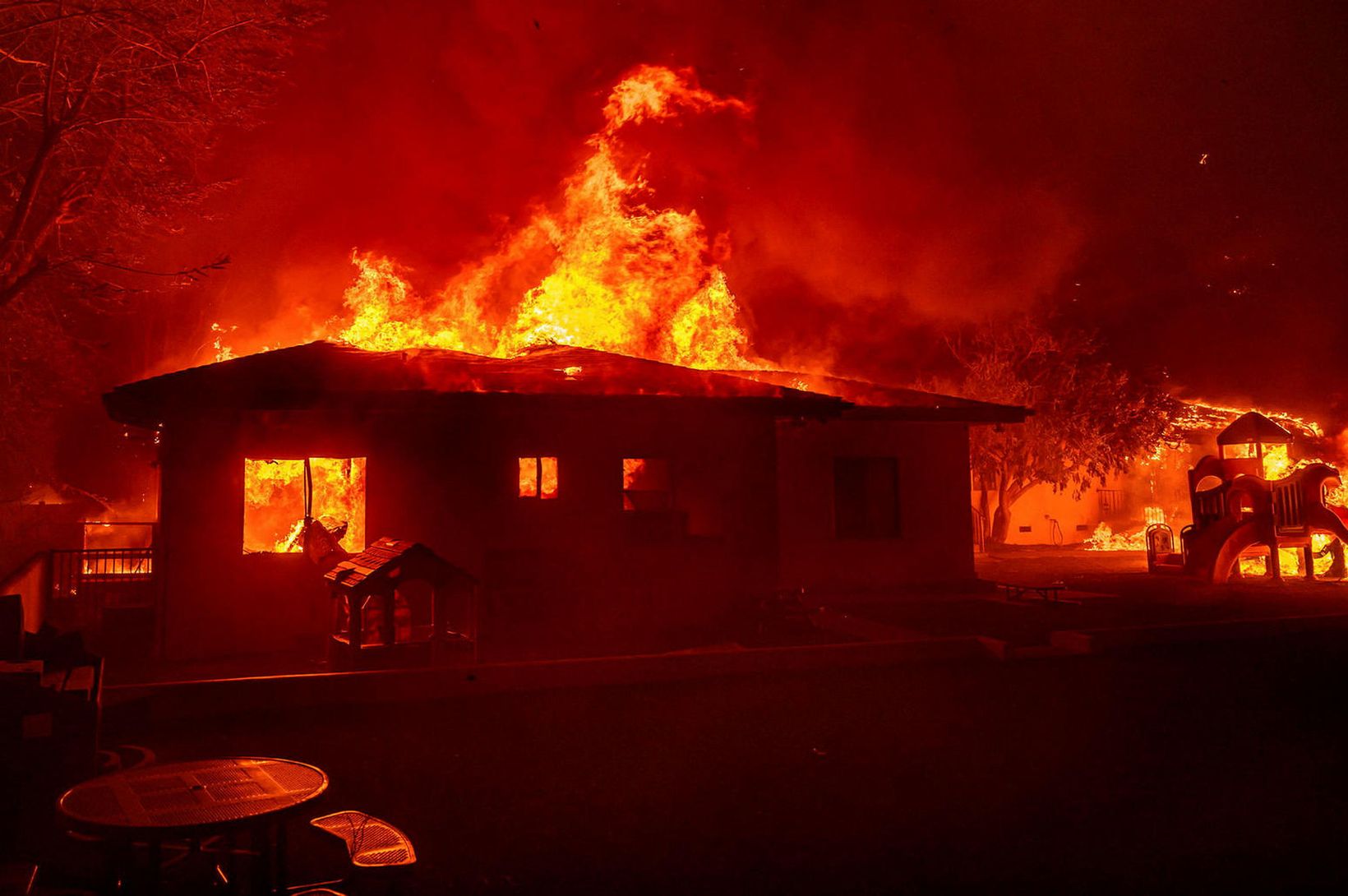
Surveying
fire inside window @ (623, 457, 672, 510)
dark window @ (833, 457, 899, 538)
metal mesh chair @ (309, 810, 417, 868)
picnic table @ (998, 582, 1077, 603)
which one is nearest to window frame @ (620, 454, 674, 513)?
fire inside window @ (623, 457, 672, 510)

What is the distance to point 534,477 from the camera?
49.2ft

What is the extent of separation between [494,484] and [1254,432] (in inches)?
607

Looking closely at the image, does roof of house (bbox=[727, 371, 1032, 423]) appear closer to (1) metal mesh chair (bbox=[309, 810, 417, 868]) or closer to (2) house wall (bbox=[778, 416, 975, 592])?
(2) house wall (bbox=[778, 416, 975, 592])

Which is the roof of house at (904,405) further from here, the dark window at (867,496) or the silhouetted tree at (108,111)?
→ the silhouetted tree at (108,111)

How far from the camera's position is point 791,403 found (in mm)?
12609

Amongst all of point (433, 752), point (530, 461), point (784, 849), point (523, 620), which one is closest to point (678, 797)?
point (784, 849)

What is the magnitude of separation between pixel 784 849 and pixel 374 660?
6016mm

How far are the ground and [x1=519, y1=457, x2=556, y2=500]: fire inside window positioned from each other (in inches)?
229

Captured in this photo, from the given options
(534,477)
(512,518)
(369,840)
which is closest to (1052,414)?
(534,477)

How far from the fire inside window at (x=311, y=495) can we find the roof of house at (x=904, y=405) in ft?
24.2

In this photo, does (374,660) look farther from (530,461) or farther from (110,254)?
(110,254)

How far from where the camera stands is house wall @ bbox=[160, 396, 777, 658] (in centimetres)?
1093

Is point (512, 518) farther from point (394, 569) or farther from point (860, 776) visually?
point (860, 776)

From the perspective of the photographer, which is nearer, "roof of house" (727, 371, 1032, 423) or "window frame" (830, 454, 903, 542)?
"roof of house" (727, 371, 1032, 423)
